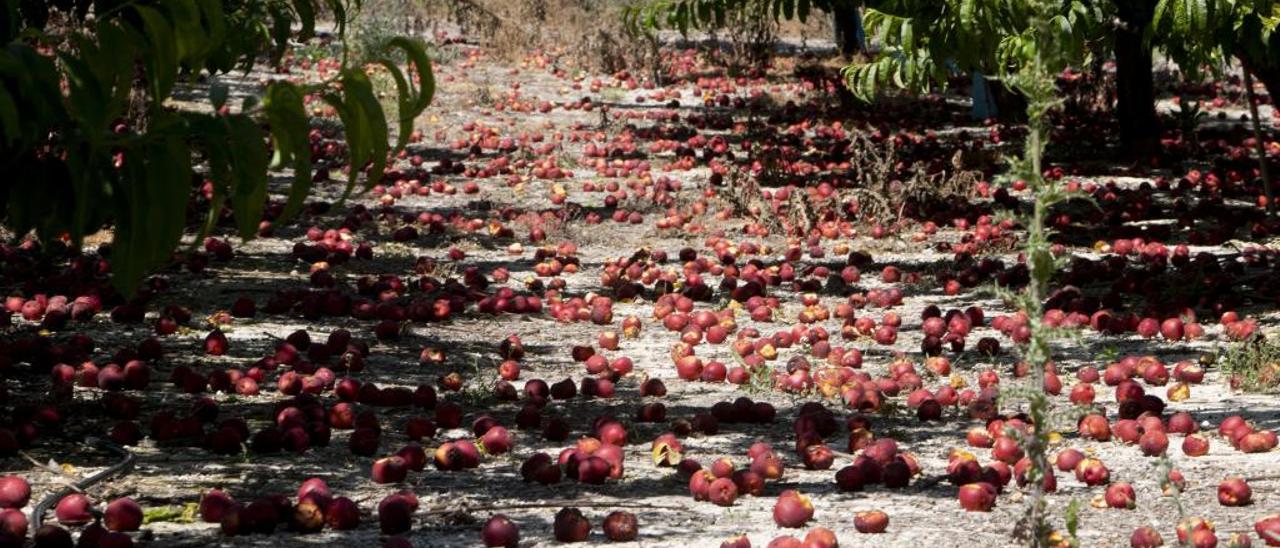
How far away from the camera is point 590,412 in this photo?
5.80m

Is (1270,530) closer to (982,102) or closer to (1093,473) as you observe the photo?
(1093,473)

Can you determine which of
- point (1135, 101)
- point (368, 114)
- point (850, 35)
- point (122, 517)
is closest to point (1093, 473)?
point (122, 517)

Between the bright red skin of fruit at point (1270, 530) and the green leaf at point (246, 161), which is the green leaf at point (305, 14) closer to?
the green leaf at point (246, 161)

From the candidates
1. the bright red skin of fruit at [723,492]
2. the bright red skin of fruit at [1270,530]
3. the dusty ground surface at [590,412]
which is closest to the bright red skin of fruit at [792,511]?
the dusty ground surface at [590,412]

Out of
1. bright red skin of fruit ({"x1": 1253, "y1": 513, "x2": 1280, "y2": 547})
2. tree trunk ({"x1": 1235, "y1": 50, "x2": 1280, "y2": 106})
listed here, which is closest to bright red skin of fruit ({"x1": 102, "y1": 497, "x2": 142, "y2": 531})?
bright red skin of fruit ({"x1": 1253, "y1": 513, "x2": 1280, "y2": 547})

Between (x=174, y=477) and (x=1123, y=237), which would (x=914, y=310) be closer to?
(x=1123, y=237)

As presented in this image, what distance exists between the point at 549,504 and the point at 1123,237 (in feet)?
19.9

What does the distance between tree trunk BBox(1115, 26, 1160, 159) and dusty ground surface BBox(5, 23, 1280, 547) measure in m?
1.05

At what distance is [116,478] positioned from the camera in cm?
463

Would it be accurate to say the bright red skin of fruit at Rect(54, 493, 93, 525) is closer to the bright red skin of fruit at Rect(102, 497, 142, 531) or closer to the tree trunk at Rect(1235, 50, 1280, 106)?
the bright red skin of fruit at Rect(102, 497, 142, 531)

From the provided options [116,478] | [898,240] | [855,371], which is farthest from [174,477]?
[898,240]

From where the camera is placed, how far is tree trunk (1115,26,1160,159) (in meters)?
12.4

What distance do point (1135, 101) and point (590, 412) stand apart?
833 centimetres

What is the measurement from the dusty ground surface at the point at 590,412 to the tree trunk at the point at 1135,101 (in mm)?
1052
